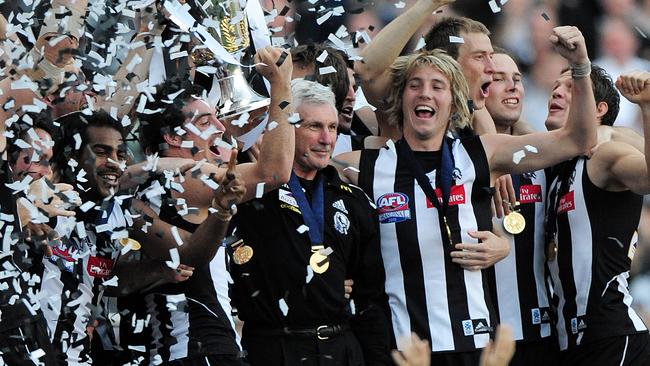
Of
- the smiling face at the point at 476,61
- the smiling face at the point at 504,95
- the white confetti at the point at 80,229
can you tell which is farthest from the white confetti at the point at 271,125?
the smiling face at the point at 504,95

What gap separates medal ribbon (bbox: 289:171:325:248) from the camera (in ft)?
17.9

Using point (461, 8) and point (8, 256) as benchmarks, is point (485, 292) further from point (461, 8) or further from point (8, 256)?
point (461, 8)

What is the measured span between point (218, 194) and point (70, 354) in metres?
0.97

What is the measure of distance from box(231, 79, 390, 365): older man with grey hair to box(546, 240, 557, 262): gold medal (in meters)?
0.80

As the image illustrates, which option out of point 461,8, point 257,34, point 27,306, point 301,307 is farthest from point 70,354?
point 461,8

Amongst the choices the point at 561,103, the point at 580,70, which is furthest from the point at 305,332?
the point at 561,103

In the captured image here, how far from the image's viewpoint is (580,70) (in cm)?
577

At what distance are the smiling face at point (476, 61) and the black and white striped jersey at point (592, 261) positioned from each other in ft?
1.96

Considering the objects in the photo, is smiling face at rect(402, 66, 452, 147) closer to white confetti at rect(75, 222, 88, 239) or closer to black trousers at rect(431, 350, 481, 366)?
black trousers at rect(431, 350, 481, 366)

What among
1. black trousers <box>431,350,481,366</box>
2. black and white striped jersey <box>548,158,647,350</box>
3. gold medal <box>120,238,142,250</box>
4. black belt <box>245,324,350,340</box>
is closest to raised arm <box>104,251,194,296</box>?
gold medal <box>120,238,142,250</box>

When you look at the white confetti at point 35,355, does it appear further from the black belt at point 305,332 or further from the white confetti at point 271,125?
the white confetti at point 271,125

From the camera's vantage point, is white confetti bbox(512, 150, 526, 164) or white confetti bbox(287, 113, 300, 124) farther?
white confetti bbox(512, 150, 526, 164)

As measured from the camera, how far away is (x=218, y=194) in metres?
4.98

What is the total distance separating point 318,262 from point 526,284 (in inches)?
41.9
